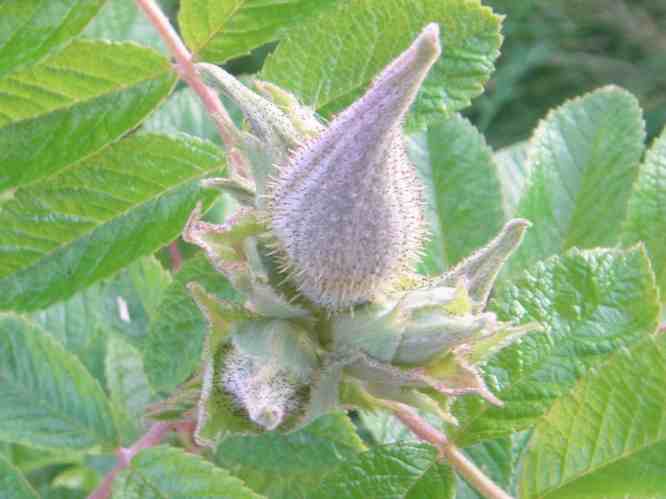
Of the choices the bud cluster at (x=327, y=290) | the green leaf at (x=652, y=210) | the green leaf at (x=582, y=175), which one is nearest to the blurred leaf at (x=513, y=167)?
the green leaf at (x=582, y=175)

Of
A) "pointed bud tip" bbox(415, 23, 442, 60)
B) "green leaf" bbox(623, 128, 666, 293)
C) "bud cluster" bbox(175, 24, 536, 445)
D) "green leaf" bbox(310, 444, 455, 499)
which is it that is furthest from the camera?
"green leaf" bbox(623, 128, 666, 293)

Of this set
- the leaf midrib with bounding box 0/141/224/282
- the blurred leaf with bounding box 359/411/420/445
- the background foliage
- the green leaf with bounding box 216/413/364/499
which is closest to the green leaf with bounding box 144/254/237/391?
the background foliage

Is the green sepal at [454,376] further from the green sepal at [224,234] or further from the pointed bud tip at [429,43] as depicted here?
the pointed bud tip at [429,43]

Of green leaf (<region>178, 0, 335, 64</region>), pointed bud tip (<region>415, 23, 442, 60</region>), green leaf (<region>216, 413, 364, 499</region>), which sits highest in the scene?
pointed bud tip (<region>415, 23, 442, 60</region>)

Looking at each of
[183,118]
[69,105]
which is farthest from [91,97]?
[183,118]

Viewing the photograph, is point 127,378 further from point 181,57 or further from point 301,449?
point 181,57

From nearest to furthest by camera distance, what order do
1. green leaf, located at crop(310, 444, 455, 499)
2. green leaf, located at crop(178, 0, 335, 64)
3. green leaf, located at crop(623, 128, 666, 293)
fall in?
green leaf, located at crop(310, 444, 455, 499) → green leaf, located at crop(178, 0, 335, 64) → green leaf, located at crop(623, 128, 666, 293)

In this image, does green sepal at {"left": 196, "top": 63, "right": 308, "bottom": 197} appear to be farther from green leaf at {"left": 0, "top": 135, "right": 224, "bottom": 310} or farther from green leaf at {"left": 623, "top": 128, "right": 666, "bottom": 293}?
green leaf at {"left": 623, "top": 128, "right": 666, "bottom": 293}
